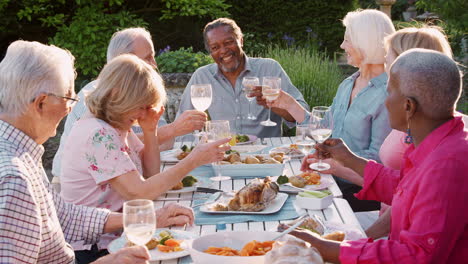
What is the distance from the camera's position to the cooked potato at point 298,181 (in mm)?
3492

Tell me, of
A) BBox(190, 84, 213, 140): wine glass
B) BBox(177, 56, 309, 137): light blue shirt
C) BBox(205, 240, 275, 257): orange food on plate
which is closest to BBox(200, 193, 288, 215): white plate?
BBox(205, 240, 275, 257): orange food on plate

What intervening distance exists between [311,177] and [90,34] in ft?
21.8

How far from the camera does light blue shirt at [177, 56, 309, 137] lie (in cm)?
568

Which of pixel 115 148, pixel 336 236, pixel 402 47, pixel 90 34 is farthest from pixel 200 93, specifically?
pixel 90 34

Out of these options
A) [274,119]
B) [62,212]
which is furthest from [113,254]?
[274,119]

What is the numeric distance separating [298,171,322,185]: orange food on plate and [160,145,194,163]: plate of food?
0.95 m

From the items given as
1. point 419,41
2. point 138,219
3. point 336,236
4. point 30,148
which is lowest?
point 336,236

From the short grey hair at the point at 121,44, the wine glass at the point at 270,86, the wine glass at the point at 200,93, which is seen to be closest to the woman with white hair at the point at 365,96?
the wine glass at the point at 270,86

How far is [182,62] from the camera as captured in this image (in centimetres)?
826

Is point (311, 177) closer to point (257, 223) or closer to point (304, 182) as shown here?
point (304, 182)

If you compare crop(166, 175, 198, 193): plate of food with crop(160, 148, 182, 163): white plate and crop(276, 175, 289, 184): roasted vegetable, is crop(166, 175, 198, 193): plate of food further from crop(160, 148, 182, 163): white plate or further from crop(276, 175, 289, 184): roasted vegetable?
crop(160, 148, 182, 163): white plate

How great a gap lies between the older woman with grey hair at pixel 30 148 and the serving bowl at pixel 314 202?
1055 millimetres

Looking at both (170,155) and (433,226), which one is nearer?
(433,226)

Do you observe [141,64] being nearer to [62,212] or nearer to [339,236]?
[62,212]
